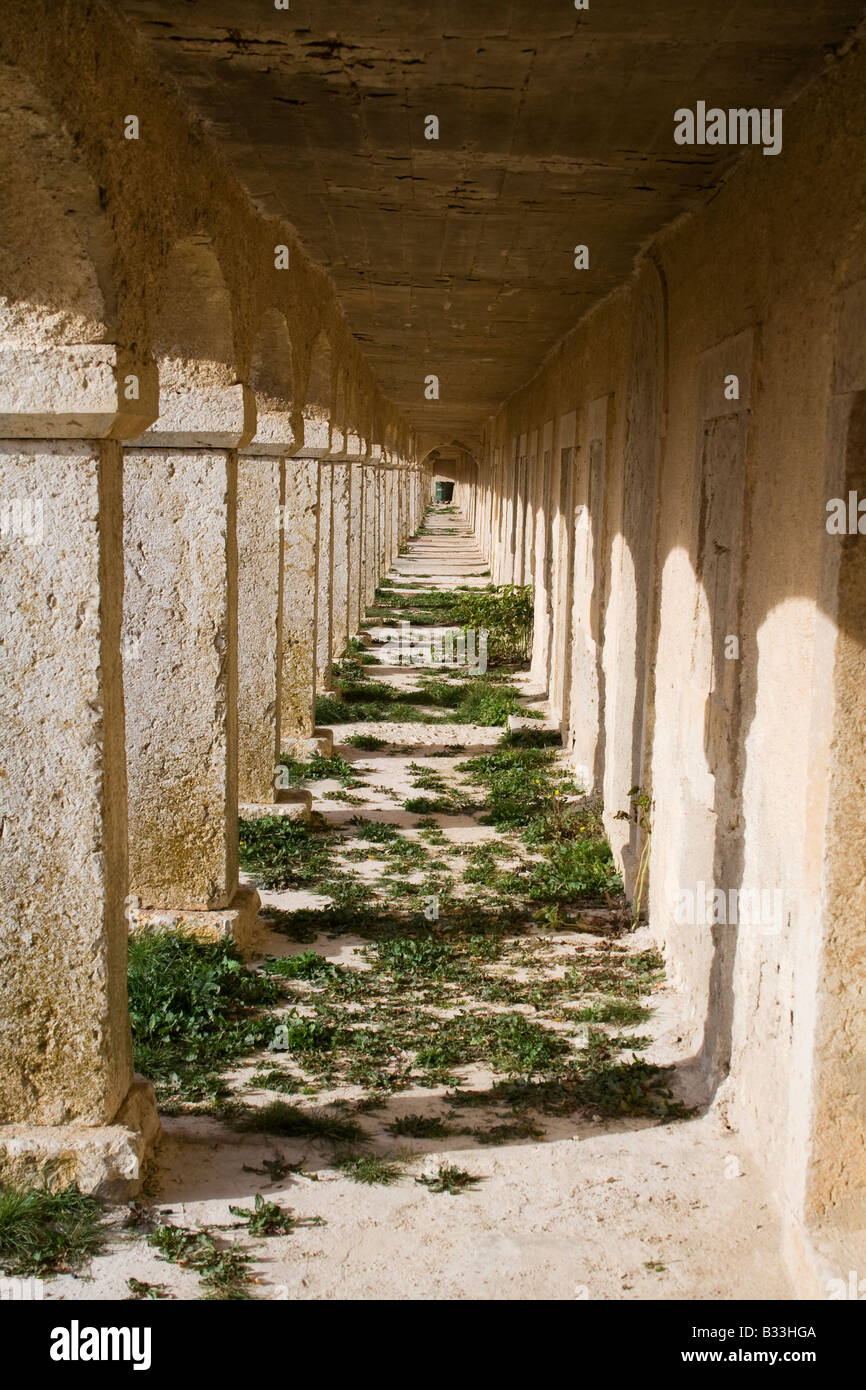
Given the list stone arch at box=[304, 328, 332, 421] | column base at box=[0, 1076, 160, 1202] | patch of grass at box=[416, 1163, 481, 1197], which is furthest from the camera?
stone arch at box=[304, 328, 332, 421]

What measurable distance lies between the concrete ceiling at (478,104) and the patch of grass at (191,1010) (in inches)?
154

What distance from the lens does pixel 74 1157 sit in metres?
4.20

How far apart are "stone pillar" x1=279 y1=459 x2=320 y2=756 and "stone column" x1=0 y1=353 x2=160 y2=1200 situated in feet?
19.2

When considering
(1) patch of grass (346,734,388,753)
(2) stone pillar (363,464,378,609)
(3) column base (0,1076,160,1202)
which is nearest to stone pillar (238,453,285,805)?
(1) patch of grass (346,734,388,753)

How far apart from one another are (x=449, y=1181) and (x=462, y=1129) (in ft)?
1.31

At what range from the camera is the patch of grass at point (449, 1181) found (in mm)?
4512

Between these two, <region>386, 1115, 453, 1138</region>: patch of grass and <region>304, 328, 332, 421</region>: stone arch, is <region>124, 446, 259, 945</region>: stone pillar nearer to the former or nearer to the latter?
<region>386, 1115, 453, 1138</region>: patch of grass

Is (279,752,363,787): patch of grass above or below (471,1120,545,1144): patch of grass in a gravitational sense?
above

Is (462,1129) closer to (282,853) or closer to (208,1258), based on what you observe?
(208,1258)

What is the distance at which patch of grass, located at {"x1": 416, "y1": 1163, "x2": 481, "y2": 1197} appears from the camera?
4.51 metres

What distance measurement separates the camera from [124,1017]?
4.38 metres

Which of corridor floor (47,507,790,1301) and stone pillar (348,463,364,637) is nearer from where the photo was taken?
corridor floor (47,507,790,1301)

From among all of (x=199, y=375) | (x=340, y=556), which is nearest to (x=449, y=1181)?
(x=199, y=375)

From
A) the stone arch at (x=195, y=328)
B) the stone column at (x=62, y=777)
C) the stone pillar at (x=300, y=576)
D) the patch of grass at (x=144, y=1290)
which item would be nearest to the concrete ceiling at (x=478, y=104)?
the stone arch at (x=195, y=328)
